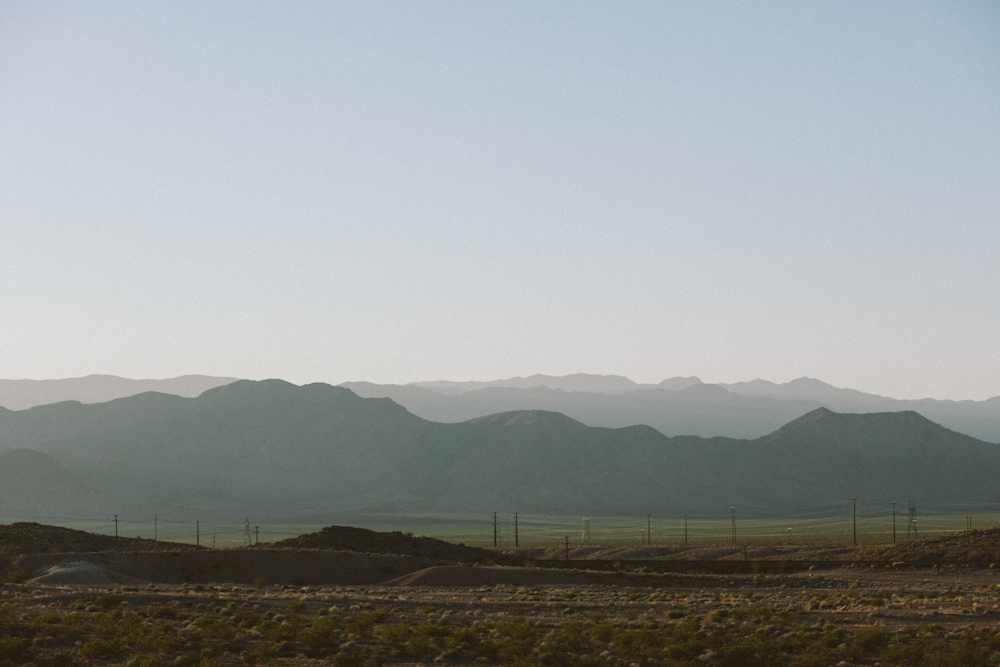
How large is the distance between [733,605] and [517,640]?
387 inches

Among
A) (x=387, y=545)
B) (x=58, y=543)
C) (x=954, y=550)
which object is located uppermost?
(x=58, y=543)

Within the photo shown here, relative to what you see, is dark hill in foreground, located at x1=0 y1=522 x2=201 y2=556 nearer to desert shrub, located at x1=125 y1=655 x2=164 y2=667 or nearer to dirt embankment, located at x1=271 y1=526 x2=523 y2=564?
dirt embankment, located at x1=271 y1=526 x2=523 y2=564

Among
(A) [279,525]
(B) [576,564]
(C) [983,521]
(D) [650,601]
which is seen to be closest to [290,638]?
(D) [650,601]

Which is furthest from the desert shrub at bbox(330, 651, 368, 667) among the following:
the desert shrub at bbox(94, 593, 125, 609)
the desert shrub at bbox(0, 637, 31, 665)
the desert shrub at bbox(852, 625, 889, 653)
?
the desert shrub at bbox(94, 593, 125, 609)

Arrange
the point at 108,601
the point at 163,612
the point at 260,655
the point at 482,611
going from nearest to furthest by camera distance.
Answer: the point at 260,655, the point at 163,612, the point at 482,611, the point at 108,601

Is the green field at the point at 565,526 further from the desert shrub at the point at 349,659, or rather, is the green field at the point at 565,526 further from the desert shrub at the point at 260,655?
the desert shrub at the point at 349,659

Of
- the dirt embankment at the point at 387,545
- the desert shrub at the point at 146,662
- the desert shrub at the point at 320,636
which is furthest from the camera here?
the dirt embankment at the point at 387,545

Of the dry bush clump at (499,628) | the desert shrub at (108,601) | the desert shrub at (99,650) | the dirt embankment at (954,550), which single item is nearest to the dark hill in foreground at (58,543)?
the dry bush clump at (499,628)

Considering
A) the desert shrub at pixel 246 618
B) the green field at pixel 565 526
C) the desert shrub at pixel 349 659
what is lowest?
the green field at pixel 565 526

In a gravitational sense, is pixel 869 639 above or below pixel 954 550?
above

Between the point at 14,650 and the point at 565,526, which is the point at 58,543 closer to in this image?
the point at 14,650

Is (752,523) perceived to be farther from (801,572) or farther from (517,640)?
(517,640)

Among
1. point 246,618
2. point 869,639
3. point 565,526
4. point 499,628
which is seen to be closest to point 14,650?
point 246,618

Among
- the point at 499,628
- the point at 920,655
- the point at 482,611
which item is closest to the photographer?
the point at 920,655
